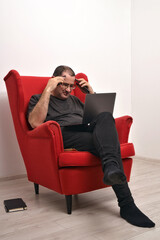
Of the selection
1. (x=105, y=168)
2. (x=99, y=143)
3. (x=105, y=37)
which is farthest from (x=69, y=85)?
(x=105, y=37)

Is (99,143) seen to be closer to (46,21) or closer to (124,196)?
(124,196)

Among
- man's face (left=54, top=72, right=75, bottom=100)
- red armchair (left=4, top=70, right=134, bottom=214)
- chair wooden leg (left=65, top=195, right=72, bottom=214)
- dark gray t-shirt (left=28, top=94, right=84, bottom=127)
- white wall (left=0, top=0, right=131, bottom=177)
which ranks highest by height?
white wall (left=0, top=0, right=131, bottom=177)

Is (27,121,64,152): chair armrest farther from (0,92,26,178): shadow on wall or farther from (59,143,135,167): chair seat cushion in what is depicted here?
(0,92,26,178): shadow on wall

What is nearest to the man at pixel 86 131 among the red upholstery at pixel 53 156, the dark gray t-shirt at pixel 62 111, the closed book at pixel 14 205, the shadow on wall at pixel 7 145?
the dark gray t-shirt at pixel 62 111

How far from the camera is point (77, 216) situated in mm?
1863

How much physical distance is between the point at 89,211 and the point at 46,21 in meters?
2.15

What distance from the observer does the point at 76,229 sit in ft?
5.42

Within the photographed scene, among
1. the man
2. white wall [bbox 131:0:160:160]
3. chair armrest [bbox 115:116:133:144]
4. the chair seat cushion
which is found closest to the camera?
the man

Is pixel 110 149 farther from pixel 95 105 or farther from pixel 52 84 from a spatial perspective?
pixel 52 84

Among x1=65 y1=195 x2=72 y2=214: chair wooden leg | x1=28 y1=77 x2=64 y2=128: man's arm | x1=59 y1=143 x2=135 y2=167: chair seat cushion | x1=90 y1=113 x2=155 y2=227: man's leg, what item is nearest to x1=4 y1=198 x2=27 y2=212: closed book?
x1=65 y1=195 x2=72 y2=214: chair wooden leg

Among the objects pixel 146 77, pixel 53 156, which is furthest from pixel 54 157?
pixel 146 77

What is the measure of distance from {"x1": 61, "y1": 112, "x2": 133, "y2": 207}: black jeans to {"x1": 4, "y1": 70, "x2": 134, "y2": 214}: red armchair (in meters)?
0.10

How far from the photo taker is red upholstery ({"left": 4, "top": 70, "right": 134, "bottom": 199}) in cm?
186

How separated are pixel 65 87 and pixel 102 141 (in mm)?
777
